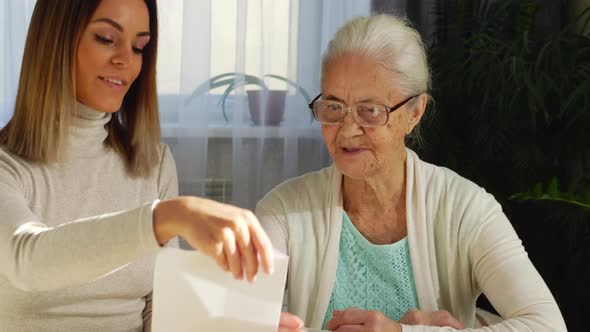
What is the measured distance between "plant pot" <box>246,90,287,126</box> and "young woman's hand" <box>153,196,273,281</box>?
7.84ft

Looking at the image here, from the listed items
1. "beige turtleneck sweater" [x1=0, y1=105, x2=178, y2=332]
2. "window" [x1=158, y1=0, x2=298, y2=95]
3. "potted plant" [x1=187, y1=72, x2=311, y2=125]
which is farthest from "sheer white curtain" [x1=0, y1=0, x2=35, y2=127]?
"beige turtleneck sweater" [x1=0, y1=105, x2=178, y2=332]

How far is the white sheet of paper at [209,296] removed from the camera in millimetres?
973

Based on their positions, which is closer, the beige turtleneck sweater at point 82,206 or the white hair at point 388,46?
the beige turtleneck sweater at point 82,206

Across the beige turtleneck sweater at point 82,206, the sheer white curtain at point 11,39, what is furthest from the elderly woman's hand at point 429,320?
the sheer white curtain at point 11,39

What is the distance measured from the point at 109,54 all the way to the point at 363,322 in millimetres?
777

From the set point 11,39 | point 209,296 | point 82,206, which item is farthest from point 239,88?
point 209,296

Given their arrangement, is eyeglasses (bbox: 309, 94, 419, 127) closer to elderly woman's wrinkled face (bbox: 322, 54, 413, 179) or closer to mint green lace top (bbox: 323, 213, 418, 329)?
elderly woman's wrinkled face (bbox: 322, 54, 413, 179)

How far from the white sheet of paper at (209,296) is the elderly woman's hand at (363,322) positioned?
1.55ft

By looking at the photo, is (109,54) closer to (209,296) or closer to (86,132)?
(86,132)

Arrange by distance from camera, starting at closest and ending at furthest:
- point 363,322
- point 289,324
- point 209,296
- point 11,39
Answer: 1. point 209,296
2. point 289,324
3. point 363,322
4. point 11,39

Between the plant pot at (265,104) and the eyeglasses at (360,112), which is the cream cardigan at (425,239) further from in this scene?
the plant pot at (265,104)

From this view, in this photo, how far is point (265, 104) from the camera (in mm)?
3324

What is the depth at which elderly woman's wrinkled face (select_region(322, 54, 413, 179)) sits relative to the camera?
1753mm

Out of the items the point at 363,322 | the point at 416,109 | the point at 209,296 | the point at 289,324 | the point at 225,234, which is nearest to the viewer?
the point at 225,234
